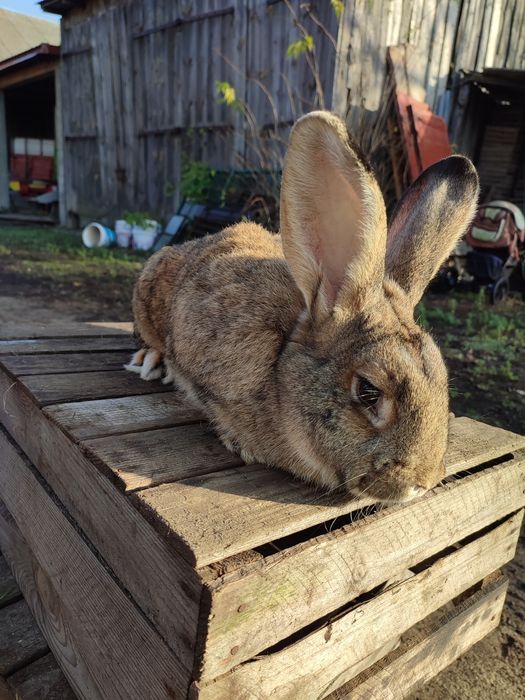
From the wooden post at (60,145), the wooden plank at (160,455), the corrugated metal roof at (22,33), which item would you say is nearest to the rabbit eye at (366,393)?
the wooden plank at (160,455)

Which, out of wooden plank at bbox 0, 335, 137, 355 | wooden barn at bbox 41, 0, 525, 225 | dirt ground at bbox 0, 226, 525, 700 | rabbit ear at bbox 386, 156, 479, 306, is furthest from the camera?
wooden barn at bbox 41, 0, 525, 225

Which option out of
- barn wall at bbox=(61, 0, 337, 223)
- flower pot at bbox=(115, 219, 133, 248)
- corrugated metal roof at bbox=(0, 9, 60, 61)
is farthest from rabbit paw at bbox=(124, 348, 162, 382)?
corrugated metal roof at bbox=(0, 9, 60, 61)

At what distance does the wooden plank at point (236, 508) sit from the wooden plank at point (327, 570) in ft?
0.16

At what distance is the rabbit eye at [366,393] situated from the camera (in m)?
1.41

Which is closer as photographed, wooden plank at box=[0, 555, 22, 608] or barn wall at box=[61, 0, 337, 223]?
wooden plank at box=[0, 555, 22, 608]

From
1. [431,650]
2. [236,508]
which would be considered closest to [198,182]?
[431,650]

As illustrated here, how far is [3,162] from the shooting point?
15672mm

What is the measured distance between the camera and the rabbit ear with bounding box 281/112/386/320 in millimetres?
1465

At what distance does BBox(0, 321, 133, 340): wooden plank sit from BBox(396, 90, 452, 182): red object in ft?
15.9

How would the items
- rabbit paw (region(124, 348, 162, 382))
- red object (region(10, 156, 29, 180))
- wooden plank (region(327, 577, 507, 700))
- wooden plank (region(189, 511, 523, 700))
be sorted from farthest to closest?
red object (region(10, 156, 29, 180)), rabbit paw (region(124, 348, 162, 382)), wooden plank (region(327, 577, 507, 700)), wooden plank (region(189, 511, 523, 700))

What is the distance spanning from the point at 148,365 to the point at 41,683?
46.6 inches

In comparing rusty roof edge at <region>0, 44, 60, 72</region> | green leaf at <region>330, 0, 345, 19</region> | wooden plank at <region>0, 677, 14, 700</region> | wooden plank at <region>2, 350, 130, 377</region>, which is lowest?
wooden plank at <region>0, 677, 14, 700</region>

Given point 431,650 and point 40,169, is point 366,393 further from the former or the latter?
point 40,169

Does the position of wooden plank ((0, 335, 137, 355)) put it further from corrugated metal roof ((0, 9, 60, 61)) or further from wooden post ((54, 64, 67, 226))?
corrugated metal roof ((0, 9, 60, 61))
